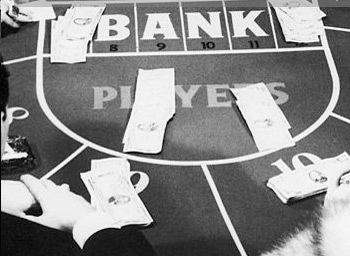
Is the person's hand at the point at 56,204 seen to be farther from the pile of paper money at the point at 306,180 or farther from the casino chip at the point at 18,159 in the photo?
the pile of paper money at the point at 306,180

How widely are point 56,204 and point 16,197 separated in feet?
0.39

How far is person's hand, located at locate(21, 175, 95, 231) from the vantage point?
1.89m

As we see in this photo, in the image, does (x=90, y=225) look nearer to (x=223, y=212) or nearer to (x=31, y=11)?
(x=223, y=212)

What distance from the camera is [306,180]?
6.83 feet

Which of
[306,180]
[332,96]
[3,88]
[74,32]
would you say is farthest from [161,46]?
[3,88]

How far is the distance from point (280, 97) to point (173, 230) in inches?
27.9

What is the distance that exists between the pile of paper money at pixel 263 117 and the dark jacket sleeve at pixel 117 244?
55 cm

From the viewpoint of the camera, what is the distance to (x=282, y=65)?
247 centimetres

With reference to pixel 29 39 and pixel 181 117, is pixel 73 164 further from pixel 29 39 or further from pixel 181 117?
pixel 29 39

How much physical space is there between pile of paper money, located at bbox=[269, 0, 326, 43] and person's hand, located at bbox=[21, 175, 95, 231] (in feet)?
3.65

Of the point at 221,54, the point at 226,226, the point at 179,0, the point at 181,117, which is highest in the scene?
the point at 179,0

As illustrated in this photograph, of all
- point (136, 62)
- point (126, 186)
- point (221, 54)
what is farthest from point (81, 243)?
point (221, 54)

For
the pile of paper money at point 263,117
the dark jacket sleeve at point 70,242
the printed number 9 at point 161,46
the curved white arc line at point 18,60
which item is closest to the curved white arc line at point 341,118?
the pile of paper money at point 263,117

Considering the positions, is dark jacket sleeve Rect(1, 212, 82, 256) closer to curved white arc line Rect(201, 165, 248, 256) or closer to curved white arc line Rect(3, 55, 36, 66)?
curved white arc line Rect(201, 165, 248, 256)
